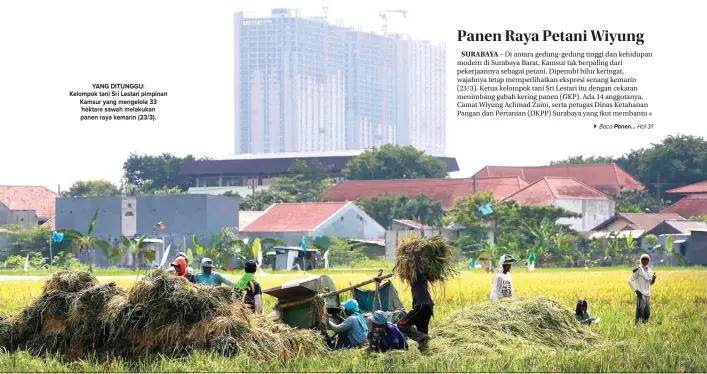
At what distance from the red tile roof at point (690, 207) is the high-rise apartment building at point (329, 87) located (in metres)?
86.8

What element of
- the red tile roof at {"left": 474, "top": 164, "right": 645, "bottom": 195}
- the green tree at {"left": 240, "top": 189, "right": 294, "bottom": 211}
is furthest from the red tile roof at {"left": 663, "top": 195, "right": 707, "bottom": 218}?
the green tree at {"left": 240, "top": 189, "right": 294, "bottom": 211}

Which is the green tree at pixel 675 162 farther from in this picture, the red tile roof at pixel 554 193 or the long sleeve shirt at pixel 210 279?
the long sleeve shirt at pixel 210 279

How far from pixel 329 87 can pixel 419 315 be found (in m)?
160

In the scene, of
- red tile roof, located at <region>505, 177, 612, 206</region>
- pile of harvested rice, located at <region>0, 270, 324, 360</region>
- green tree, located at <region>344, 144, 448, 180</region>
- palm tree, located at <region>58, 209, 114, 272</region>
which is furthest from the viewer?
green tree, located at <region>344, 144, 448, 180</region>

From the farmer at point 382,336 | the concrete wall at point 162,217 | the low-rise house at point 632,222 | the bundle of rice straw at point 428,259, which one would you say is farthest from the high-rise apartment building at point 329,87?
the farmer at point 382,336

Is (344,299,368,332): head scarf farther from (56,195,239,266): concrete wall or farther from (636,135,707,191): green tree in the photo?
(636,135,707,191): green tree

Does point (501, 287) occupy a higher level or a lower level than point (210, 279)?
lower

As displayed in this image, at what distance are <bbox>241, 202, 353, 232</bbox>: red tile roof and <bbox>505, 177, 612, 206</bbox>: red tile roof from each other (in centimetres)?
1163

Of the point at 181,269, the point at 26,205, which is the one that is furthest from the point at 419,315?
the point at 26,205

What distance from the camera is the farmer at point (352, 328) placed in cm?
1318

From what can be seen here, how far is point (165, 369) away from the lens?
1190 cm

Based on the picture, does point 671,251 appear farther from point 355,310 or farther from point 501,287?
point 355,310

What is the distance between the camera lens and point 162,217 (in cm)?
5869

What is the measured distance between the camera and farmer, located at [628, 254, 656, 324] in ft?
54.7
